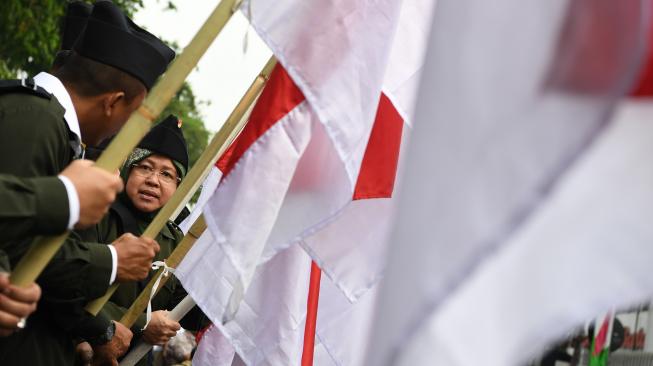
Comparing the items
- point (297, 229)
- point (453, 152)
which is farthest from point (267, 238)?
point (453, 152)

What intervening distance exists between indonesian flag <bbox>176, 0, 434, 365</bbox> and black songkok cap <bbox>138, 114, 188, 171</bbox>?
6.20ft

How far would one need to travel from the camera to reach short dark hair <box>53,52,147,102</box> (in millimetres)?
3791

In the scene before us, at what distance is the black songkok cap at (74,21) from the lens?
15.1ft

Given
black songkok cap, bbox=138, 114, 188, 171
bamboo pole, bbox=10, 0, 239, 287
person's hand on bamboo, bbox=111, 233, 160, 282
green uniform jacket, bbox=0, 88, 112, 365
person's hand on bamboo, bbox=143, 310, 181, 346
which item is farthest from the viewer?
black songkok cap, bbox=138, 114, 188, 171

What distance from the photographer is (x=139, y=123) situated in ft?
9.80

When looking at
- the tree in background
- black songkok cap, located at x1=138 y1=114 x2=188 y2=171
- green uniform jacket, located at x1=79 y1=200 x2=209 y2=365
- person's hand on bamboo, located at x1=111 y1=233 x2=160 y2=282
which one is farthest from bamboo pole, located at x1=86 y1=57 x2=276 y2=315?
the tree in background

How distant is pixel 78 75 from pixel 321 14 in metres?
0.89

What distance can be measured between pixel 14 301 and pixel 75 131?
73 centimetres

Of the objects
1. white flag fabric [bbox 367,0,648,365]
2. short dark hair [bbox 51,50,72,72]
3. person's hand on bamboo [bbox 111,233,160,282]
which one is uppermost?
white flag fabric [bbox 367,0,648,365]

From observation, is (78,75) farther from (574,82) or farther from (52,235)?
(574,82)

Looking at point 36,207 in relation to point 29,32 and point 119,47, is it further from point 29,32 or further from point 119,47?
point 29,32

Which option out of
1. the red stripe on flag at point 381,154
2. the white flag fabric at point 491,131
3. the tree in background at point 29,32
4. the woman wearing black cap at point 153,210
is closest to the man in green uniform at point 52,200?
the white flag fabric at point 491,131

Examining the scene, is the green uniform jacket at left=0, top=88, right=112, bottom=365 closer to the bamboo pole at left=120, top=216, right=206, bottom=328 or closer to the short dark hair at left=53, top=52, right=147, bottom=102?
the short dark hair at left=53, top=52, right=147, bottom=102

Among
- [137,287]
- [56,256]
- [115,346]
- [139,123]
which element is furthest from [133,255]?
[137,287]
